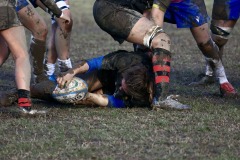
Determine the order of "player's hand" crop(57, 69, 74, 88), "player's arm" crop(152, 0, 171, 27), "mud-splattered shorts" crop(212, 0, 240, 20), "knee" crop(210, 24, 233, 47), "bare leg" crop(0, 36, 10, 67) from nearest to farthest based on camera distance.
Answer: "player's hand" crop(57, 69, 74, 88) → "player's arm" crop(152, 0, 171, 27) → "bare leg" crop(0, 36, 10, 67) → "mud-splattered shorts" crop(212, 0, 240, 20) → "knee" crop(210, 24, 233, 47)

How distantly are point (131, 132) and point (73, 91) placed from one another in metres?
1.23

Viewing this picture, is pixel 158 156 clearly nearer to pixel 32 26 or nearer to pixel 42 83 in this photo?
pixel 42 83

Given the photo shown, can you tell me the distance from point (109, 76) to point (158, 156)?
93.6 inches

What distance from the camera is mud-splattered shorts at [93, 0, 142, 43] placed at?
712cm

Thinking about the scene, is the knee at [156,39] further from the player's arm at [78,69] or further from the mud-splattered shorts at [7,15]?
the mud-splattered shorts at [7,15]

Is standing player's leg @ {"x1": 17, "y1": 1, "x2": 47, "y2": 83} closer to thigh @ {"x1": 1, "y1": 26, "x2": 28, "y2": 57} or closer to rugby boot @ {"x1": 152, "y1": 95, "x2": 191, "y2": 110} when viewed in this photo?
thigh @ {"x1": 1, "y1": 26, "x2": 28, "y2": 57}

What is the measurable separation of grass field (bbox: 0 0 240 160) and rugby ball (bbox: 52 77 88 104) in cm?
13

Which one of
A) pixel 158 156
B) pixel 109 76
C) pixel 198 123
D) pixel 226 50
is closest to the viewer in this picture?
pixel 158 156

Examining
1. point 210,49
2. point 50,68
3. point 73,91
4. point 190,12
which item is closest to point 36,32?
point 50,68

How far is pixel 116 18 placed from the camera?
7.20 meters

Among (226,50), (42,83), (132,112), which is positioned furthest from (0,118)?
(226,50)

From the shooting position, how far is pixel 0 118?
6562 mm

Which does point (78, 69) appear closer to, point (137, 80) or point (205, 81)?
point (137, 80)

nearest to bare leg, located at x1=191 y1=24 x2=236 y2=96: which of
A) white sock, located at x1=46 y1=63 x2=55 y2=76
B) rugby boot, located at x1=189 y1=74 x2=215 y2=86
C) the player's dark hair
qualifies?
rugby boot, located at x1=189 y1=74 x2=215 y2=86
